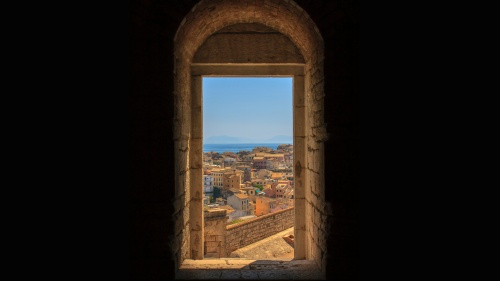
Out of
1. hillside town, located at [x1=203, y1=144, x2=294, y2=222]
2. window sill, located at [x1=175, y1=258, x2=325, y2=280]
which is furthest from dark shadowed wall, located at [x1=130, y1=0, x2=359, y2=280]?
hillside town, located at [x1=203, y1=144, x2=294, y2=222]

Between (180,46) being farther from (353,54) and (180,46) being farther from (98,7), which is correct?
(353,54)

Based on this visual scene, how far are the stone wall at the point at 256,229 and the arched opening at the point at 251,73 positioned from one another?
733cm

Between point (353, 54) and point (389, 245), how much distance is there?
2.03 metres

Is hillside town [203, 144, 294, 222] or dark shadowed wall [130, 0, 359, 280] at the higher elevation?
dark shadowed wall [130, 0, 359, 280]

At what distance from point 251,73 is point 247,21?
0.77 m

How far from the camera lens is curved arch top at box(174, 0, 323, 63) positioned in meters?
3.46

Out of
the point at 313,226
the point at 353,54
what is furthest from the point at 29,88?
the point at 313,226

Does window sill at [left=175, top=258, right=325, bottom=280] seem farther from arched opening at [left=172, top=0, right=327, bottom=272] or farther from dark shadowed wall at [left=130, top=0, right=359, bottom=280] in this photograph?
A: dark shadowed wall at [left=130, top=0, right=359, bottom=280]

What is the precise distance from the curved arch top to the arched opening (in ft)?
0.04

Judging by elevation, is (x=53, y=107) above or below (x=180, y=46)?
below

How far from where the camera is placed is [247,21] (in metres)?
4.52

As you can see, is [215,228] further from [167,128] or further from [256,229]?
[256,229]

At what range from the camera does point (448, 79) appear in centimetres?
326

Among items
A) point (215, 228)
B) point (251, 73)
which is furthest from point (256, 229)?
point (251, 73)
